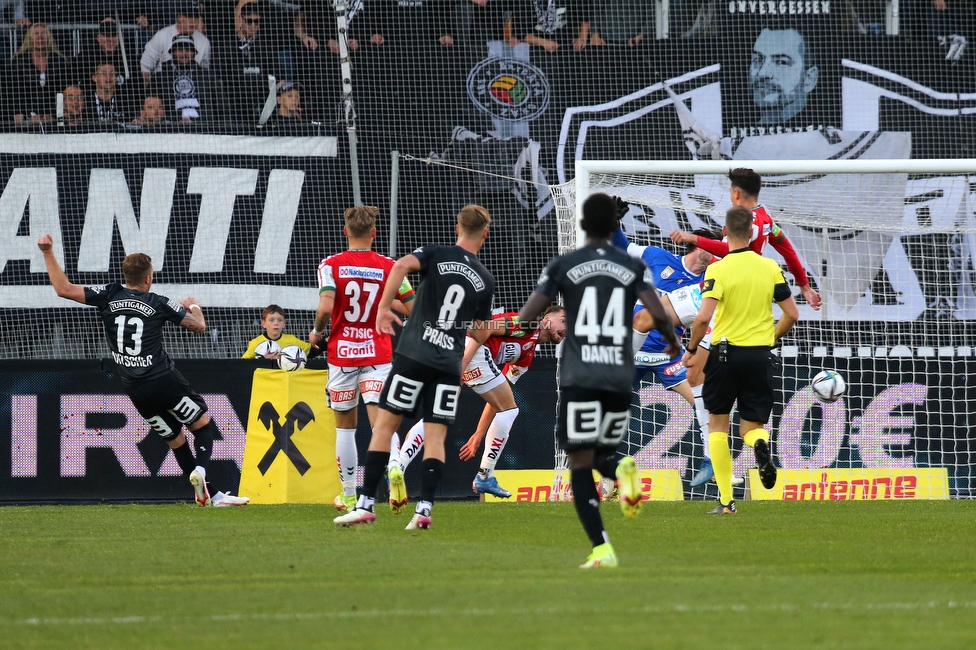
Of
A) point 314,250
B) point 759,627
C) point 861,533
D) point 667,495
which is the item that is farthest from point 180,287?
point 759,627

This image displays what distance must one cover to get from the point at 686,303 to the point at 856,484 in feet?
10.4

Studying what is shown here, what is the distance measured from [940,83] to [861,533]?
10977mm

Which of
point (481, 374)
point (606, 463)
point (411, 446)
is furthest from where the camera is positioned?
point (481, 374)

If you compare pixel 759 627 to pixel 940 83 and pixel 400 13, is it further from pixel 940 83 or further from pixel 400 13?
pixel 940 83

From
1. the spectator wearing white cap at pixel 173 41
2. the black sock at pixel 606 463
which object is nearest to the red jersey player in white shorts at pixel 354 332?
the black sock at pixel 606 463

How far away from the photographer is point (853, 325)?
50.0 ft

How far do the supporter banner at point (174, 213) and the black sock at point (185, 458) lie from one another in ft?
12.7

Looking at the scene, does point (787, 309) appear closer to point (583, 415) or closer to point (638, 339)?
point (638, 339)

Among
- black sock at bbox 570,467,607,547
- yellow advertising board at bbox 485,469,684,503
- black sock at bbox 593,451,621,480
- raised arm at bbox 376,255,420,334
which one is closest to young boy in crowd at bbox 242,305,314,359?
yellow advertising board at bbox 485,469,684,503

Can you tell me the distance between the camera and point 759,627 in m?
4.64

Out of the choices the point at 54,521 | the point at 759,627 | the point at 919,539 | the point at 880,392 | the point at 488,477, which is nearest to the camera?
the point at 759,627

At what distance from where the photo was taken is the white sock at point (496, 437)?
1112 centimetres

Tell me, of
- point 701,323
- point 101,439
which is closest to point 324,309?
point 701,323

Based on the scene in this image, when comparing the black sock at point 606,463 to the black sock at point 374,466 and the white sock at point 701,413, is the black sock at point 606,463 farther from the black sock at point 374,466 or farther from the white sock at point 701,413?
the white sock at point 701,413
